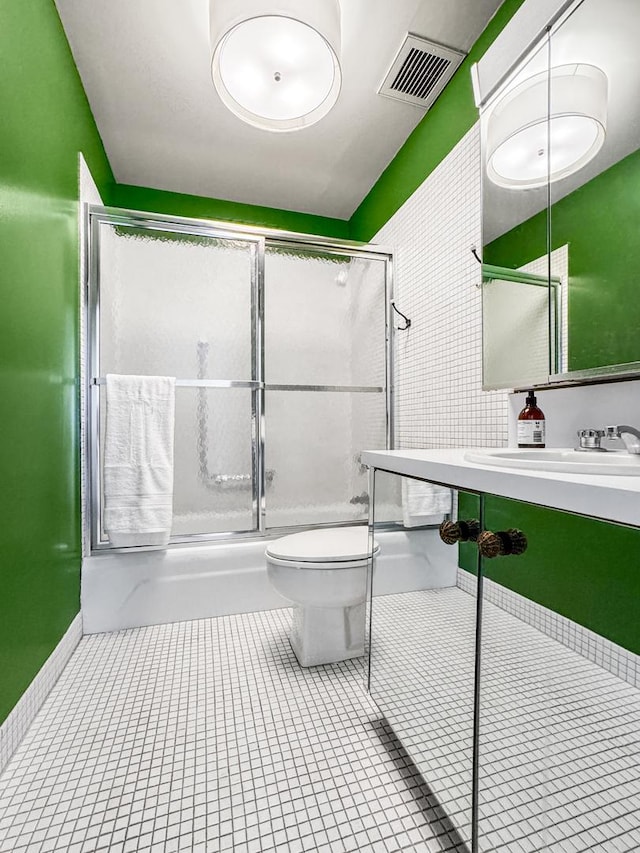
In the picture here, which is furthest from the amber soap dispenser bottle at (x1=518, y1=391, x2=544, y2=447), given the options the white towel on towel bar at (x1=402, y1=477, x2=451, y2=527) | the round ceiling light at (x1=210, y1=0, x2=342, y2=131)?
the round ceiling light at (x1=210, y1=0, x2=342, y2=131)

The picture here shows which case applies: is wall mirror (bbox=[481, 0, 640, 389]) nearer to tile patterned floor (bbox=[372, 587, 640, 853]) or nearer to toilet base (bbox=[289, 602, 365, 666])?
tile patterned floor (bbox=[372, 587, 640, 853])

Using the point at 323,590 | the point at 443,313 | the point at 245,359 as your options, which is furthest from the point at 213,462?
the point at 443,313

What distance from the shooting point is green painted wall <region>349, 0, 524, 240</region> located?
64.4 inches

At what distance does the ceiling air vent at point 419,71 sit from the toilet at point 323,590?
1.99 m

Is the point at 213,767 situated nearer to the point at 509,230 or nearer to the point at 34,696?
the point at 34,696

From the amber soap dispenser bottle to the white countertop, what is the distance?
55 centimetres

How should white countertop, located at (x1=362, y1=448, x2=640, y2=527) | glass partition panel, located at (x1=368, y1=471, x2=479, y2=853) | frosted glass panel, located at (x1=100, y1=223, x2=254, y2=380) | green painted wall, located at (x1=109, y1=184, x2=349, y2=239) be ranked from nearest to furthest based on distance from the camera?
1. white countertop, located at (x1=362, y1=448, x2=640, y2=527)
2. glass partition panel, located at (x1=368, y1=471, x2=479, y2=853)
3. frosted glass panel, located at (x1=100, y1=223, x2=254, y2=380)
4. green painted wall, located at (x1=109, y1=184, x2=349, y2=239)

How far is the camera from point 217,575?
187 cm

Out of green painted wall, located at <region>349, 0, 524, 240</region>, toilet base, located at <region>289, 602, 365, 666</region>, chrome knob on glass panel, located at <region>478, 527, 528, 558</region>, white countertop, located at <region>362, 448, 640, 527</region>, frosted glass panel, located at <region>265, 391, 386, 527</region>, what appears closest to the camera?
white countertop, located at <region>362, 448, 640, 527</region>

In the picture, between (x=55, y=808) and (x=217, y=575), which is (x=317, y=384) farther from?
(x=55, y=808)

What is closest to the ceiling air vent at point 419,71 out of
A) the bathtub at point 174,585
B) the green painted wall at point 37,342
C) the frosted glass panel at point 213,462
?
the green painted wall at point 37,342

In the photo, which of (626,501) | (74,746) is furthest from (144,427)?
(626,501)

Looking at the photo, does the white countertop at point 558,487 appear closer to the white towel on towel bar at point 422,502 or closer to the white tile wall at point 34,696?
the white towel on towel bar at point 422,502

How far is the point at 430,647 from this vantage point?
0.94 m
